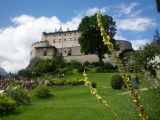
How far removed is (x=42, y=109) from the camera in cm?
2222

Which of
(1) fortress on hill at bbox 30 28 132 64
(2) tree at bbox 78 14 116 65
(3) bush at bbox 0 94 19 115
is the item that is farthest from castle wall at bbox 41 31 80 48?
(3) bush at bbox 0 94 19 115

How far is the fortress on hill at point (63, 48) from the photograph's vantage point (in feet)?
330

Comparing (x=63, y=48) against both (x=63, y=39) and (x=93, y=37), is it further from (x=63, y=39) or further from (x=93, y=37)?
(x=93, y=37)

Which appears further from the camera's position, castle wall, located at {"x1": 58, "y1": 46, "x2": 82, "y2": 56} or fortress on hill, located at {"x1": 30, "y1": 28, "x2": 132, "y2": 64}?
castle wall, located at {"x1": 58, "y1": 46, "x2": 82, "y2": 56}

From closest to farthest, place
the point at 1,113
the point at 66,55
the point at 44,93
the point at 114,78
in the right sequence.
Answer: the point at 1,113
the point at 44,93
the point at 114,78
the point at 66,55

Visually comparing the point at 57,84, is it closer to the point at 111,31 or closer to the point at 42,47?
the point at 111,31

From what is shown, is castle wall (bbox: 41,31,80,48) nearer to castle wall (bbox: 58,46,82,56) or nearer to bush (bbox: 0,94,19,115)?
castle wall (bbox: 58,46,82,56)

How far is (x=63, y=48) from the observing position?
107312mm

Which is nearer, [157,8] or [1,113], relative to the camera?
[157,8]

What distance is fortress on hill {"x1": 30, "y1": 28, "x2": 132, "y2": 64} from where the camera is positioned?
101 m

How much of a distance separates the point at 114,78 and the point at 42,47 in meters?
72.6

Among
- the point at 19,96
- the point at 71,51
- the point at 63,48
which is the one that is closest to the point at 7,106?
the point at 19,96

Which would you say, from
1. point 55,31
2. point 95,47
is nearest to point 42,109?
point 95,47

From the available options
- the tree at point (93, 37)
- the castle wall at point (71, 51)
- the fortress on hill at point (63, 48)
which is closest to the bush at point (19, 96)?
the tree at point (93, 37)
